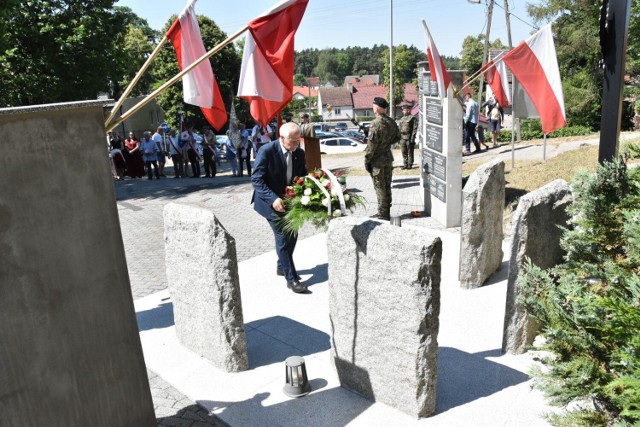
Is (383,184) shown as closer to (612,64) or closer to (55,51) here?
(612,64)

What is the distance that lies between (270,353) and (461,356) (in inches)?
76.4

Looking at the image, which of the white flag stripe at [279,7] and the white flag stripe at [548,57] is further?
the white flag stripe at [548,57]

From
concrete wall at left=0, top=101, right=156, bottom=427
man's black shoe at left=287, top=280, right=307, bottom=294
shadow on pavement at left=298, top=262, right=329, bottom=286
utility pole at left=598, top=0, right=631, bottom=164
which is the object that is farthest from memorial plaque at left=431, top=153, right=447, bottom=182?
concrete wall at left=0, top=101, right=156, bottom=427

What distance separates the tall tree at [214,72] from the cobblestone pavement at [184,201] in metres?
23.8

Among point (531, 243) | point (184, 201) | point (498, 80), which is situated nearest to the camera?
point (531, 243)

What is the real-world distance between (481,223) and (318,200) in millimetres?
2402

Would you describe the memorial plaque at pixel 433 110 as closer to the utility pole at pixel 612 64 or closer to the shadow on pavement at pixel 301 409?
the utility pole at pixel 612 64

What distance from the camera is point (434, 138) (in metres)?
10.0

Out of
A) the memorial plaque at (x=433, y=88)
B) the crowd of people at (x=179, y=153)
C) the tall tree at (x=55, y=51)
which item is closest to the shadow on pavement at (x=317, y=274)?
the memorial plaque at (x=433, y=88)

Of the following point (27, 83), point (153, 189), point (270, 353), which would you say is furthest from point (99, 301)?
point (27, 83)

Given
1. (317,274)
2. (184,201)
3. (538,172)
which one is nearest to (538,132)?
(538,172)

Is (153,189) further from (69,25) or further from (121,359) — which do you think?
(121,359)

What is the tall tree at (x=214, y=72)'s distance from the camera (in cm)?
4109

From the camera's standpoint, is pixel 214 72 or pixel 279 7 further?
pixel 214 72
